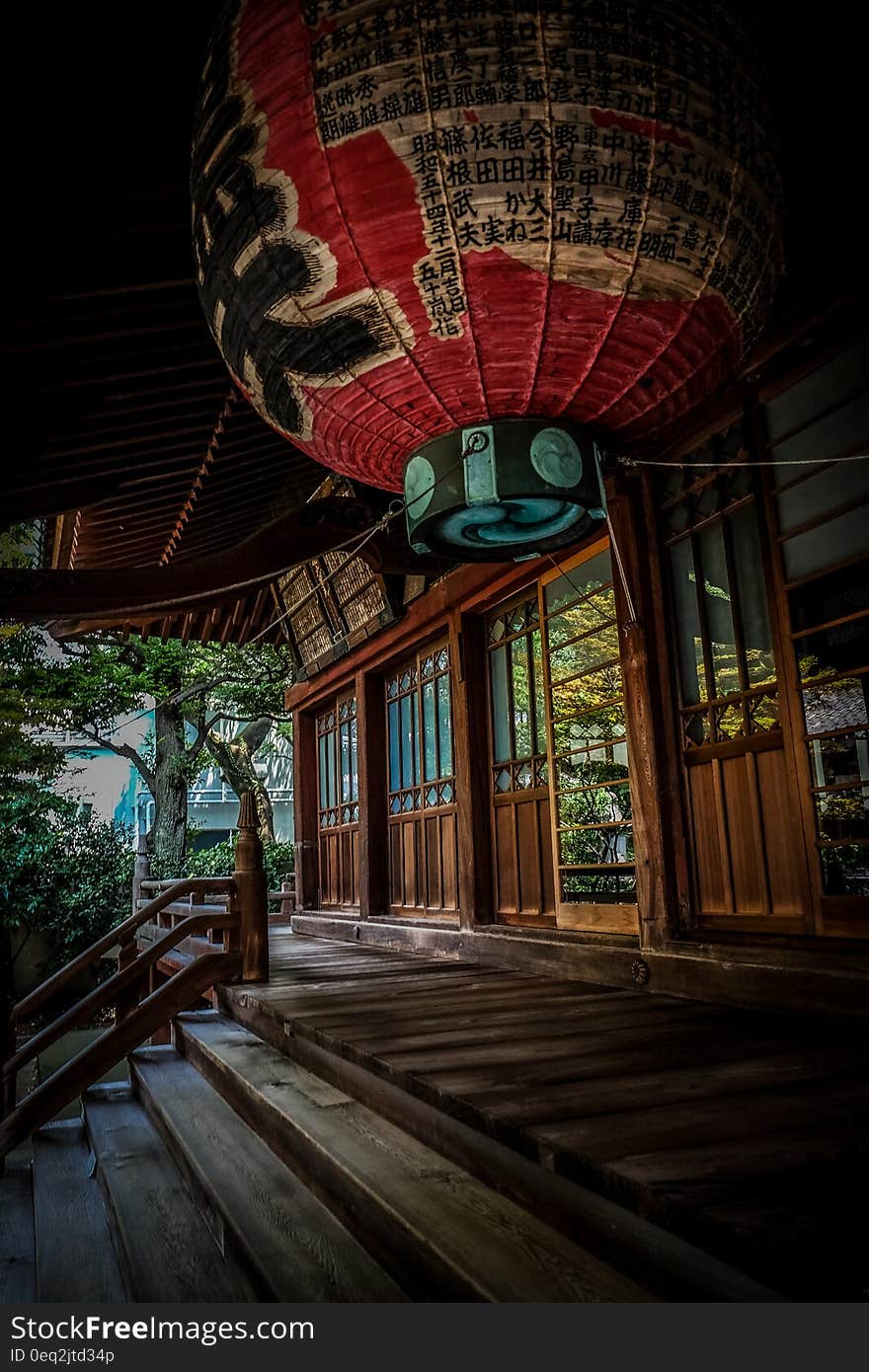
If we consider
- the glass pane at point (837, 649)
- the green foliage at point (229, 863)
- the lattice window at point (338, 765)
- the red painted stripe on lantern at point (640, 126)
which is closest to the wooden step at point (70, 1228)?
the red painted stripe on lantern at point (640, 126)

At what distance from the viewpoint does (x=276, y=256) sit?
1.93 m

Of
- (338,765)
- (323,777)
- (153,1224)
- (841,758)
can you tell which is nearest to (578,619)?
(841,758)

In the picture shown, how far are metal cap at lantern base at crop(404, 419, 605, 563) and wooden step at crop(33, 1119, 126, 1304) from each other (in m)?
2.95

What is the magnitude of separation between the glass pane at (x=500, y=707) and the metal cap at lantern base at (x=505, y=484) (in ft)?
12.8

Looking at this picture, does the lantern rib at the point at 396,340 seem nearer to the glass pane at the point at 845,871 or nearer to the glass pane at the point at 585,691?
the glass pane at the point at 845,871

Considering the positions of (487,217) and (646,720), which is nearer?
(487,217)

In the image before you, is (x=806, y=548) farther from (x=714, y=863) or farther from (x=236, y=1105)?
(x=236, y=1105)

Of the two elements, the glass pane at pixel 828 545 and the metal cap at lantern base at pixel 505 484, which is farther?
the glass pane at pixel 828 545

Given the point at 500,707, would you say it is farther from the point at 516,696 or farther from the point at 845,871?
the point at 845,871

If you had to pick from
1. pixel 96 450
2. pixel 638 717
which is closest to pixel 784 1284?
pixel 638 717

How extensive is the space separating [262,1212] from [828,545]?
3.42 meters

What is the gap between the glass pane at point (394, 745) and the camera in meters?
8.18

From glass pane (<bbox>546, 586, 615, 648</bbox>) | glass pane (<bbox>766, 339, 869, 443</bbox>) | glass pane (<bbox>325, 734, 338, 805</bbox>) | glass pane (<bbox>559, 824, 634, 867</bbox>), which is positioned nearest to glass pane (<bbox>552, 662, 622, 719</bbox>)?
glass pane (<bbox>546, 586, 615, 648</bbox>)

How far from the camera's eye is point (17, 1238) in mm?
3977
